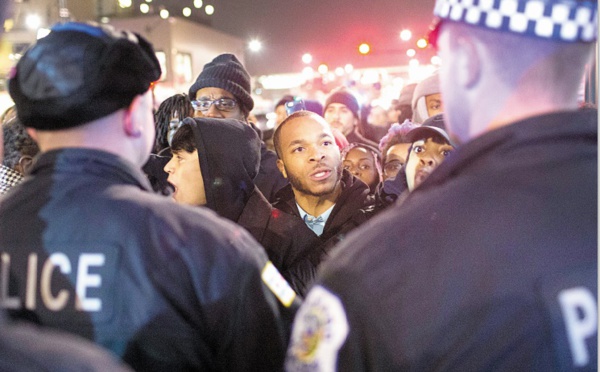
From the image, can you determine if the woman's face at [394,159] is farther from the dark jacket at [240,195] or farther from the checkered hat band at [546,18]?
the checkered hat band at [546,18]

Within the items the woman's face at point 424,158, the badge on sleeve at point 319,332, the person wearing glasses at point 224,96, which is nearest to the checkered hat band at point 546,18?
the badge on sleeve at point 319,332

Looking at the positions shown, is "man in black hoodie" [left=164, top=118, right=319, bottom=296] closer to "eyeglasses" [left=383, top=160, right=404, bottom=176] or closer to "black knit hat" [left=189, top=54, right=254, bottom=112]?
"eyeglasses" [left=383, top=160, right=404, bottom=176]

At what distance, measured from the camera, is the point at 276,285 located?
2.29 meters

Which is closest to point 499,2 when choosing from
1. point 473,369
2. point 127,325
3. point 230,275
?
point 473,369

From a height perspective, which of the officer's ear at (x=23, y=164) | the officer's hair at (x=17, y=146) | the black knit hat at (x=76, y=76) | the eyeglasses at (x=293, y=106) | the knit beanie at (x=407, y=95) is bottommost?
the knit beanie at (x=407, y=95)

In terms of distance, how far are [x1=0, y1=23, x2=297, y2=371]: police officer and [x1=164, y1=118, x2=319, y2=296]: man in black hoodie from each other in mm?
1487

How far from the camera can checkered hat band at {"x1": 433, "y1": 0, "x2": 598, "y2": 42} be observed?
65.4 inches

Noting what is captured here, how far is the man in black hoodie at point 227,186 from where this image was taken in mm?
3689

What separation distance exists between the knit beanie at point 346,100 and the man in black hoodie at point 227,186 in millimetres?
4108

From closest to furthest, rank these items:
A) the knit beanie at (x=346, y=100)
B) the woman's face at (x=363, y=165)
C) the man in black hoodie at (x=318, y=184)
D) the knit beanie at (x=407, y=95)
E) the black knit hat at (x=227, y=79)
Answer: the man in black hoodie at (x=318, y=184)
the black knit hat at (x=227, y=79)
the woman's face at (x=363, y=165)
the knit beanie at (x=346, y=100)
the knit beanie at (x=407, y=95)

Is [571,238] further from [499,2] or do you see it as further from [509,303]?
[499,2]

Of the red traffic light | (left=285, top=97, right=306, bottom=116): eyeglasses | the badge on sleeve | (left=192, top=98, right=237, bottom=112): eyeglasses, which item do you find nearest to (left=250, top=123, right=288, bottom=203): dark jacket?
(left=192, top=98, right=237, bottom=112): eyeglasses

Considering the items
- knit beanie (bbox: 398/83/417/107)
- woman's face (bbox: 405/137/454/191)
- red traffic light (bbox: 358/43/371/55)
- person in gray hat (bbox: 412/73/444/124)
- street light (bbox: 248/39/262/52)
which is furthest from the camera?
street light (bbox: 248/39/262/52)

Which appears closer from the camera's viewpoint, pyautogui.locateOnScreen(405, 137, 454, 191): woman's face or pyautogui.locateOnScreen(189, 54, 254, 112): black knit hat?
pyautogui.locateOnScreen(405, 137, 454, 191): woman's face
